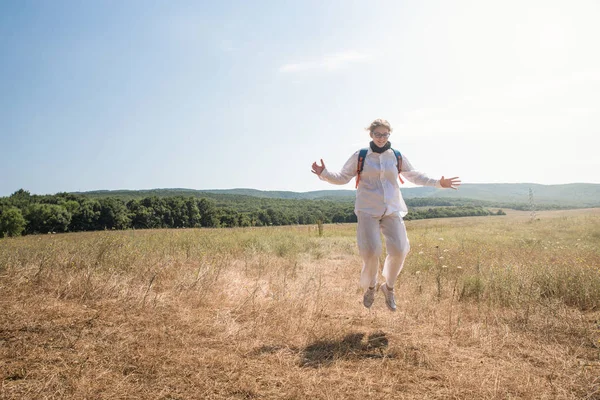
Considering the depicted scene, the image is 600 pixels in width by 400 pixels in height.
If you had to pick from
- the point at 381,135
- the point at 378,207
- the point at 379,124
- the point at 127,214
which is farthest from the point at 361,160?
the point at 127,214

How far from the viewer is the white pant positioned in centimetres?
450

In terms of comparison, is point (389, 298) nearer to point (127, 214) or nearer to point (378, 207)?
point (378, 207)

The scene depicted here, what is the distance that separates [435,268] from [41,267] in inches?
305

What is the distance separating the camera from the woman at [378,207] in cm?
453

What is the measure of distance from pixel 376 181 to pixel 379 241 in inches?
32.8

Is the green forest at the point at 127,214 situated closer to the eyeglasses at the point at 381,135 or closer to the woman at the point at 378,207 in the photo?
the woman at the point at 378,207

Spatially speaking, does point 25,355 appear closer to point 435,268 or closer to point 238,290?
point 238,290

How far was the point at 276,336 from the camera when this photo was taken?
3.73m

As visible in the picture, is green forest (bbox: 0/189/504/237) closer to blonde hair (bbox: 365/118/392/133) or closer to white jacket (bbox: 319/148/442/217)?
white jacket (bbox: 319/148/442/217)

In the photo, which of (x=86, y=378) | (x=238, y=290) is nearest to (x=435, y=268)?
(x=238, y=290)

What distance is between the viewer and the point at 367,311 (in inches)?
197

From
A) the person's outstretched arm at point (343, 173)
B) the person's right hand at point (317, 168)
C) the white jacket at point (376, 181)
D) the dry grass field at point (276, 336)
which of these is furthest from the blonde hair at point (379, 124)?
the dry grass field at point (276, 336)

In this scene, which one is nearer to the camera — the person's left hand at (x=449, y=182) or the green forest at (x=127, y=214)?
the person's left hand at (x=449, y=182)

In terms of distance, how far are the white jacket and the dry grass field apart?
5.06ft
